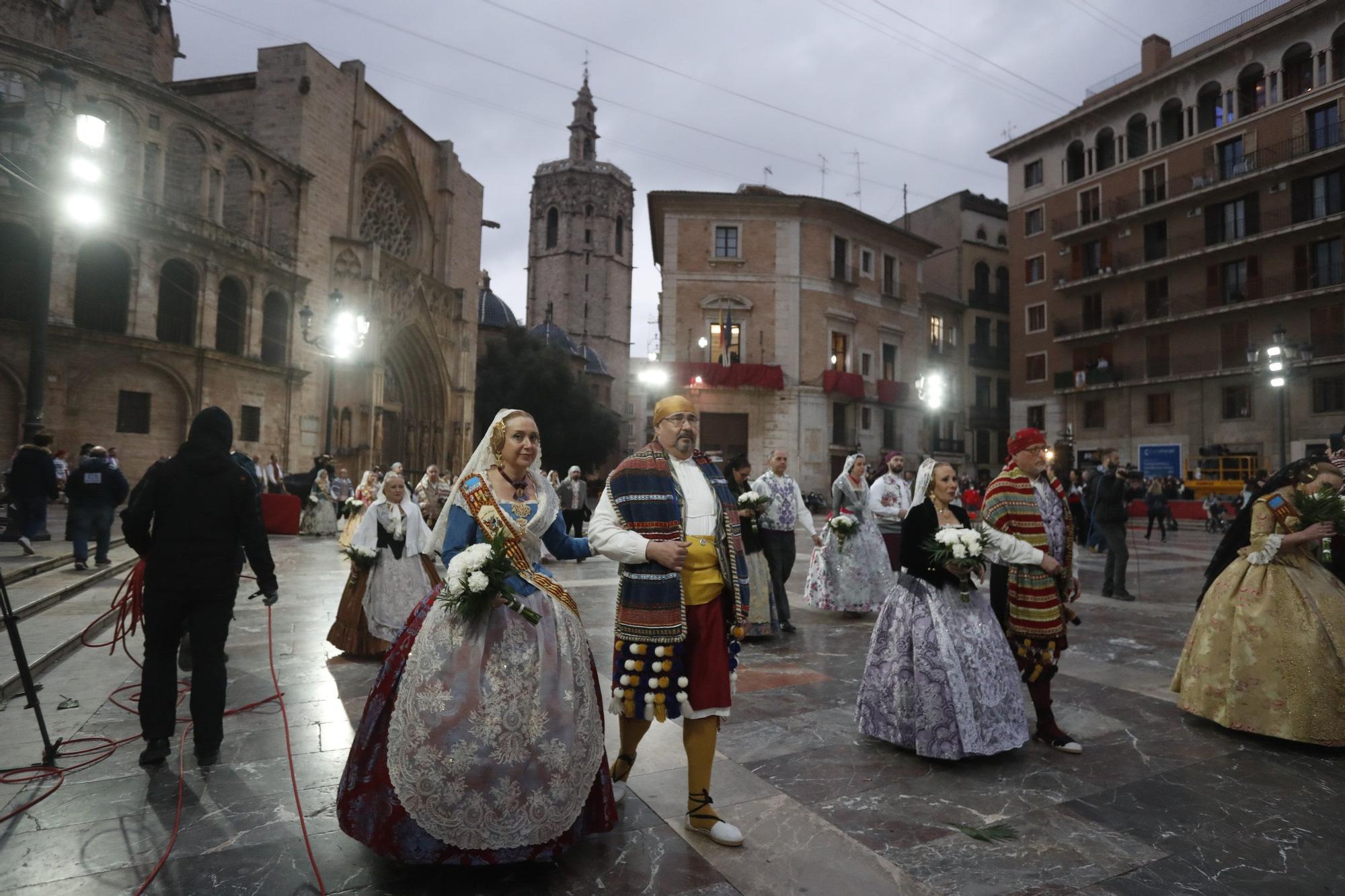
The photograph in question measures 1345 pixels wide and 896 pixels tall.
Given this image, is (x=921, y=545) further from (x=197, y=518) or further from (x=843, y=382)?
(x=843, y=382)

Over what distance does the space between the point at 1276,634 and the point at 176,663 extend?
6.42m

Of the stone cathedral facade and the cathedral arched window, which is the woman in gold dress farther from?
the stone cathedral facade

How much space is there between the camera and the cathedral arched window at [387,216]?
30844mm

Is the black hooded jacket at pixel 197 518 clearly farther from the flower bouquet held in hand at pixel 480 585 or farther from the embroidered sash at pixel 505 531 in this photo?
the flower bouquet held in hand at pixel 480 585

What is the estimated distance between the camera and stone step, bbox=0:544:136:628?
7.64 meters

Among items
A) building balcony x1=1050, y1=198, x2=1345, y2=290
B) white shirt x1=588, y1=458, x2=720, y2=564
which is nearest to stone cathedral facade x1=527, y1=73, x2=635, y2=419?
building balcony x1=1050, y1=198, x2=1345, y2=290

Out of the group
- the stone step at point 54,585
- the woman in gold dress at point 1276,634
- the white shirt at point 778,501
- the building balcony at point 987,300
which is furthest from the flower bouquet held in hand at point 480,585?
the building balcony at point 987,300

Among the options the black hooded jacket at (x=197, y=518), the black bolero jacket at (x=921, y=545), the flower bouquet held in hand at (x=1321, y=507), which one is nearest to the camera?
the black hooded jacket at (x=197, y=518)

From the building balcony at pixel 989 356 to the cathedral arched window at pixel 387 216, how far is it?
99.4 feet

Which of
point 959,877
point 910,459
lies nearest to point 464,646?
point 959,877

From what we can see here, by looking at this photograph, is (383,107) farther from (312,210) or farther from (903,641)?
(903,641)

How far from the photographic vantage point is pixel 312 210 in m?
26.7

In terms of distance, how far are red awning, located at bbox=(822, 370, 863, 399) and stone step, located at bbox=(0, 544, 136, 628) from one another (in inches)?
1051

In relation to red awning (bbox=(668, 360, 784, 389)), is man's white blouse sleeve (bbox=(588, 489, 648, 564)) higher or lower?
lower
